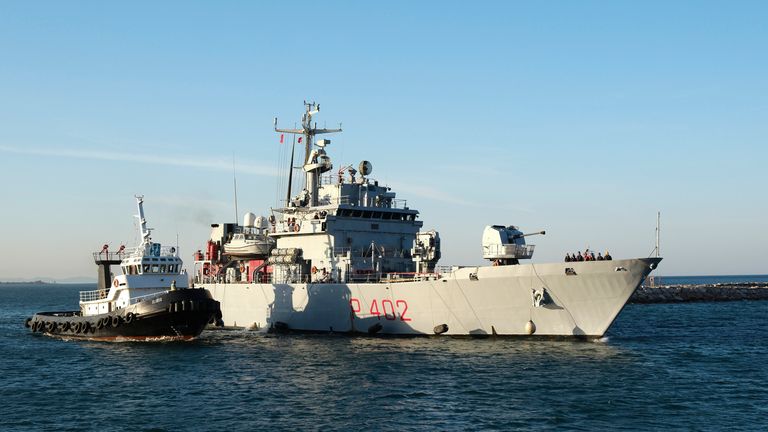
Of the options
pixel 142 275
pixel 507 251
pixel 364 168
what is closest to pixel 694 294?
pixel 364 168

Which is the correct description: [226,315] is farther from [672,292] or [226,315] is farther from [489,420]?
[672,292]

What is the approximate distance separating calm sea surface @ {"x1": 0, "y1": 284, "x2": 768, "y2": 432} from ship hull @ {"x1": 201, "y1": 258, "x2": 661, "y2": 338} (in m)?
0.99

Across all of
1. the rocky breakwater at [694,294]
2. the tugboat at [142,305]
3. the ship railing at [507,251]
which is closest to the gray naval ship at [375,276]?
the ship railing at [507,251]

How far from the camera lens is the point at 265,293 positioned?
39.3 m

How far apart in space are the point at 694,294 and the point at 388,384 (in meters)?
66.0

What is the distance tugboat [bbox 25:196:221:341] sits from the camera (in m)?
33.3

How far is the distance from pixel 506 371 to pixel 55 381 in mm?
15806

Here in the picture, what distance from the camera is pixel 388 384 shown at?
22.9 meters

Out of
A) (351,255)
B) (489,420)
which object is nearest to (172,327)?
(351,255)

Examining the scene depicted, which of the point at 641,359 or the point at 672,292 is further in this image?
the point at 672,292

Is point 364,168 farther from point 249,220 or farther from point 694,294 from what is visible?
point 694,294

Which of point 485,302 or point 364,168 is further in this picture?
point 364,168

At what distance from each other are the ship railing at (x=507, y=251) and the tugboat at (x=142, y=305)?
13.2m

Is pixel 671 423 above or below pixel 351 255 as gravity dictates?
below
